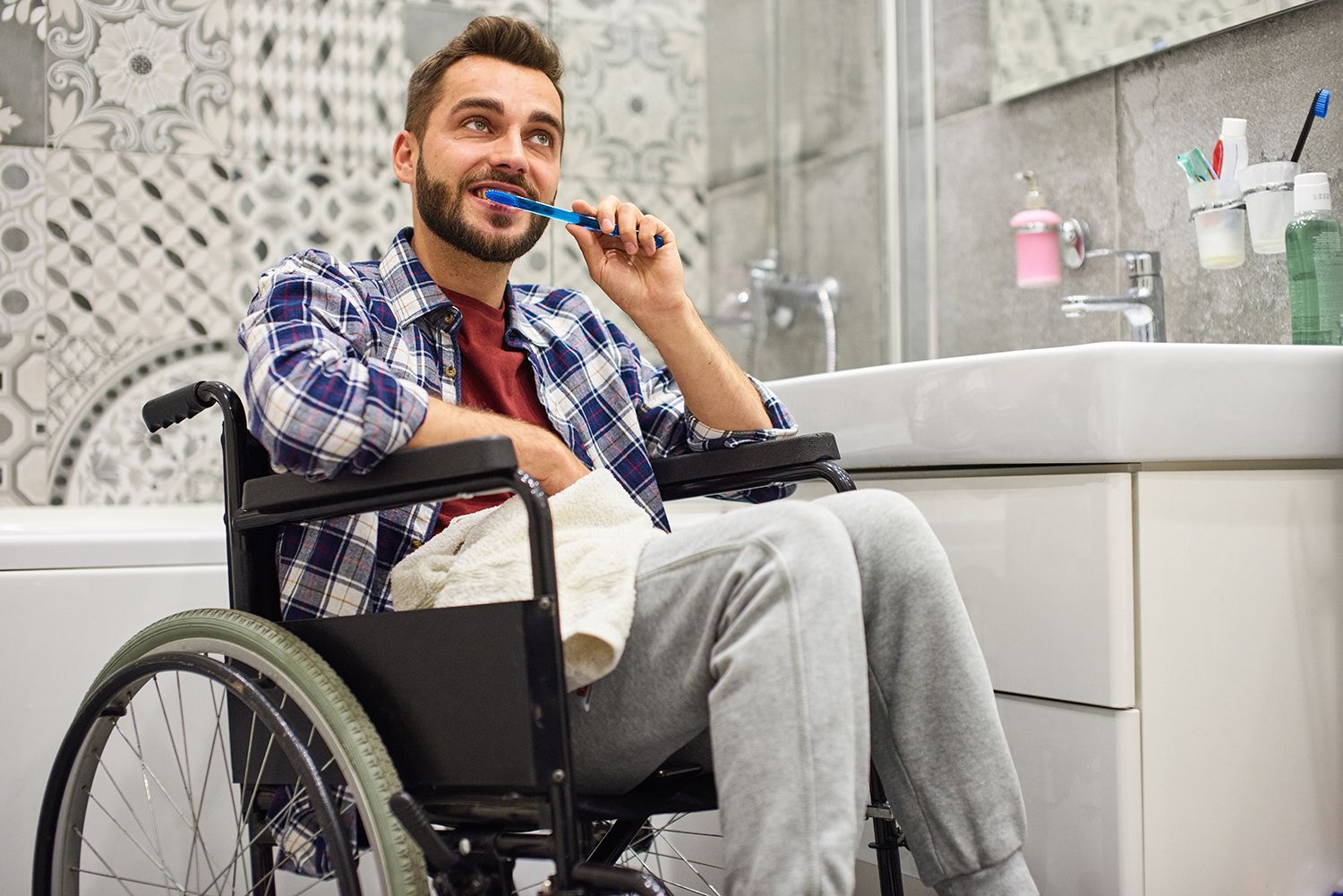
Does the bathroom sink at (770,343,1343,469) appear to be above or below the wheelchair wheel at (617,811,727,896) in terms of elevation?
above

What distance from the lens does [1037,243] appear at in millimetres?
1953

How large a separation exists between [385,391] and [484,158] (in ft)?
1.54

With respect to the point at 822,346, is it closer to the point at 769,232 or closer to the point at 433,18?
the point at 769,232

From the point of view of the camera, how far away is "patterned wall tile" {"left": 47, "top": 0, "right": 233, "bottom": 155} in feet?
7.51

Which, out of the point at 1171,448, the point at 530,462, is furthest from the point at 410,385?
the point at 1171,448

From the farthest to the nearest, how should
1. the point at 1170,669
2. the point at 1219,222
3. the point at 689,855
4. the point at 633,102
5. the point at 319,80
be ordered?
the point at 633,102
the point at 319,80
the point at 689,855
the point at 1219,222
the point at 1170,669

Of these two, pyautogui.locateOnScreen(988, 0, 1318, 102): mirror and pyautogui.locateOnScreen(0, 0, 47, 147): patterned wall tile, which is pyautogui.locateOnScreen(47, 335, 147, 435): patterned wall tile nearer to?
pyautogui.locateOnScreen(0, 0, 47, 147): patterned wall tile

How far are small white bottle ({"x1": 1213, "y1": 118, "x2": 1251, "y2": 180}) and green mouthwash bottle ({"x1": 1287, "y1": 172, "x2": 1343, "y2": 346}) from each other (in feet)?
0.41

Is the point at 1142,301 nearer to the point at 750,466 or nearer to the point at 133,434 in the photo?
the point at 750,466

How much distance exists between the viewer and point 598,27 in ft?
8.72

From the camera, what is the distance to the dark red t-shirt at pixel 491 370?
1.36 meters

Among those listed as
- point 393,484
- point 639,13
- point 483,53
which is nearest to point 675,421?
point 483,53

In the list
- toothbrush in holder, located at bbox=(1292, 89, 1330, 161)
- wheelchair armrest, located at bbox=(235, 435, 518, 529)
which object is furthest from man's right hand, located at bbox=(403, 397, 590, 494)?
toothbrush in holder, located at bbox=(1292, 89, 1330, 161)

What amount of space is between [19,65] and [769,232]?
1.38 m
